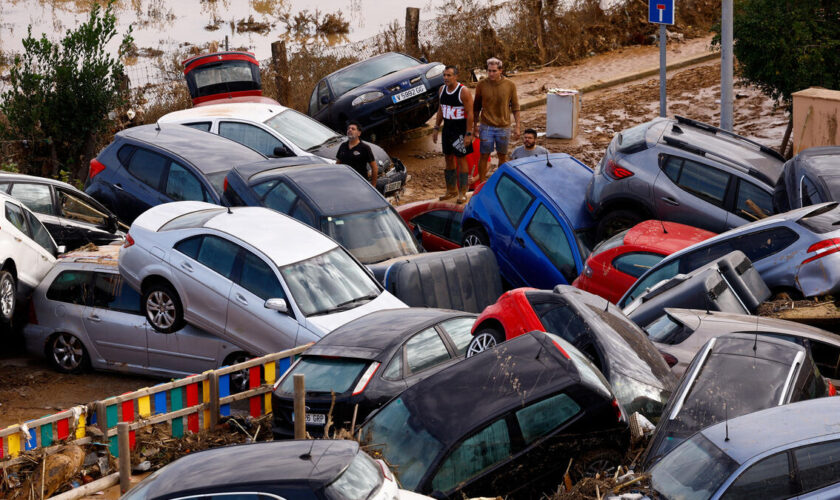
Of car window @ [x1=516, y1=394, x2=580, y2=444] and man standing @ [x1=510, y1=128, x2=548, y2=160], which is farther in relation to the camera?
man standing @ [x1=510, y1=128, x2=548, y2=160]

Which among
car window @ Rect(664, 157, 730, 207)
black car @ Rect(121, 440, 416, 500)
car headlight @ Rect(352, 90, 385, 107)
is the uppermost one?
car headlight @ Rect(352, 90, 385, 107)

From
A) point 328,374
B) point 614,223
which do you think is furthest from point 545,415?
point 614,223

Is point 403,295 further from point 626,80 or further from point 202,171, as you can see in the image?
point 626,80

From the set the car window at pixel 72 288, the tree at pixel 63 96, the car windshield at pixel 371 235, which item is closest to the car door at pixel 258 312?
the car windshield at pixel 371 235

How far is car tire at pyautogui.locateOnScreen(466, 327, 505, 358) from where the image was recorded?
28.5 feet

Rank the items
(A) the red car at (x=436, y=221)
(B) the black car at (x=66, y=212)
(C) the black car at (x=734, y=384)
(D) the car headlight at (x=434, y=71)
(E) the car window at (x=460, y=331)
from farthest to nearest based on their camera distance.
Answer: (D) the car headlight at (x=434, y=71)
(A) the red car at (x=436, y=221)
(B) the black car at (x=66, y=212)
(E) the car window at (x=460, y=331)
(C) the black car at (x=734, y=384)

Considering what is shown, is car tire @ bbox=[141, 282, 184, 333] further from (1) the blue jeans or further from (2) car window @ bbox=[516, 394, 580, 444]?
(1) the blue jeans

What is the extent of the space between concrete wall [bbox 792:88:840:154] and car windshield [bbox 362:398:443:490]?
985 centimetres

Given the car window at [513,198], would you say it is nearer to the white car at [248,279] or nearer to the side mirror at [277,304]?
the white car at [248,279]

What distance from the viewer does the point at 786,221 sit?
34.8 ft

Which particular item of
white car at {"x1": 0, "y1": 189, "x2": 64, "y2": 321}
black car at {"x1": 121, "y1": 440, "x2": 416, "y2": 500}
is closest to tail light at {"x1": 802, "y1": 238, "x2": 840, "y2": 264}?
black car at {"x1": 121, "y1": 440, "x2": 416, "y2": 500}

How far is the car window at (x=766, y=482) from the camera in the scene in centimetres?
562

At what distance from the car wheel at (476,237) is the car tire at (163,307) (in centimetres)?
434

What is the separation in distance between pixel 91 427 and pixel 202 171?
5.83 meters
